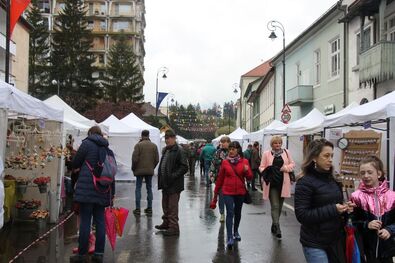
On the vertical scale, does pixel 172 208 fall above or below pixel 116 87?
below

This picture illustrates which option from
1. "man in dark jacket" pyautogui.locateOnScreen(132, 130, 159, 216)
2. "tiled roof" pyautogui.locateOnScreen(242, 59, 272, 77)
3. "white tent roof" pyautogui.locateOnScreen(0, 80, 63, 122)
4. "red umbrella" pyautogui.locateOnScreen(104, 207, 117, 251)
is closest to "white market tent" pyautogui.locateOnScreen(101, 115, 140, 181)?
"man in dark jacket" pyautogui.locateOnScreen(132, 130, 159, 216)

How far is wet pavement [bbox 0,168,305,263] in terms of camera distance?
7613 mm

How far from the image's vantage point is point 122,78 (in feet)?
220

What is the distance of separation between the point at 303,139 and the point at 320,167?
47.4 feet

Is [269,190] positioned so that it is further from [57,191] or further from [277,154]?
[57,191]

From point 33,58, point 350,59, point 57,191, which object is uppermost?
point 33,58

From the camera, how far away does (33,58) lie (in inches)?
2456

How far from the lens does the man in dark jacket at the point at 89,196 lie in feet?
23.1

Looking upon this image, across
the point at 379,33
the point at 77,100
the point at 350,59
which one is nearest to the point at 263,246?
the point at 379,33

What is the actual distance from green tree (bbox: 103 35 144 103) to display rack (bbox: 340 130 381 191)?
55.8 meters

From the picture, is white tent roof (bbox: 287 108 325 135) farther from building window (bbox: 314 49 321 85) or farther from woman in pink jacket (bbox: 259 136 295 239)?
building window (bbox: 314 49 321 85)

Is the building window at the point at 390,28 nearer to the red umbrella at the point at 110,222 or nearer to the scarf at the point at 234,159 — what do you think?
the scarf at the point at 234,159

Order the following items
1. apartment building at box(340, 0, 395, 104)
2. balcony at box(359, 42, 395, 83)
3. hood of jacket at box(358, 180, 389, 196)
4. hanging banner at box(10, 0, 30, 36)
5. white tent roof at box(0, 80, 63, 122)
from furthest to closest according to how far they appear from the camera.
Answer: apartment building at box(340, 0, 395, 104) < balcony at box(359, 42, 395, 83) < hanging banner at box(10, 0, 30, 36) < white tent roof at box(0, 80, 63, 122) < hood of jacket at box(358, 180, 389, 196)

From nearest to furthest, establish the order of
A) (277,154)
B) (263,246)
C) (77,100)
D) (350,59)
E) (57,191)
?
(263,246) → (277,154) → (57,191) → (350,59) → (77,100)
